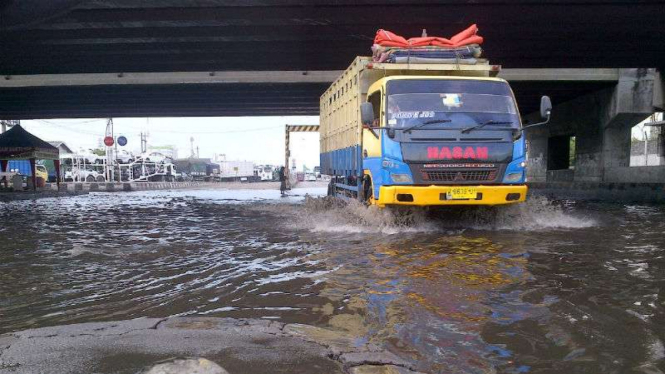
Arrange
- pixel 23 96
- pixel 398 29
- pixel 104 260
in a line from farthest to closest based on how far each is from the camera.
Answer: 1. pixel 23 96
2. pixel 398 29
3. pixel 104 260

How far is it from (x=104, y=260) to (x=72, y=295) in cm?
189

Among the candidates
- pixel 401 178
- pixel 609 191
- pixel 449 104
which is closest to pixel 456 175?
pixel 401 178

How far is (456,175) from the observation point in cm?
784

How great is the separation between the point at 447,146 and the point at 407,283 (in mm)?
3643

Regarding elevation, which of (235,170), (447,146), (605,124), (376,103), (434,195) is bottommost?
(235,170)

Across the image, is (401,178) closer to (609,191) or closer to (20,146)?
(609,191)

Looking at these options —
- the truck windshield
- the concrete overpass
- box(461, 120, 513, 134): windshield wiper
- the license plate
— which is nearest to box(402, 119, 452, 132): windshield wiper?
the truck windshield

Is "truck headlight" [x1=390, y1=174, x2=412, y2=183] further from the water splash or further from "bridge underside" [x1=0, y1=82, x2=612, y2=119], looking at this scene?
"bridge underside" [x1=0, y1=82, x2=612, y2=119]

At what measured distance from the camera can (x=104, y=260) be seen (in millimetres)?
6359

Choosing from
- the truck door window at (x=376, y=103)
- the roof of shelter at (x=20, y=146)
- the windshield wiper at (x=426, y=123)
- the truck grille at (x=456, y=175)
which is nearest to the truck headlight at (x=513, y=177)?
the truck grille at (x=456, y=175)

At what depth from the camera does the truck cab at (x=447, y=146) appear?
25.6ft

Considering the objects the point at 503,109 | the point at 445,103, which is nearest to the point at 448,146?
the point at 445,103

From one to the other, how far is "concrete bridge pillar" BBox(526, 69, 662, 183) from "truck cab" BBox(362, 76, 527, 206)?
12.3 metres

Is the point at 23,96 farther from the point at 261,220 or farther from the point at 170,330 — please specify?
the point at 170,330
